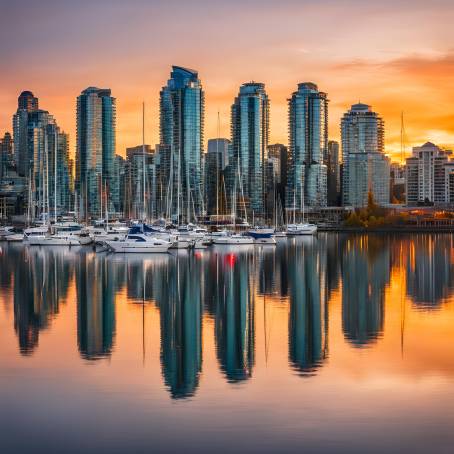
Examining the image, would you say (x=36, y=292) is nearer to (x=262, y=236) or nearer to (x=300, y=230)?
(x=262, y=236)

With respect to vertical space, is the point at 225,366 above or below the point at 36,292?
below

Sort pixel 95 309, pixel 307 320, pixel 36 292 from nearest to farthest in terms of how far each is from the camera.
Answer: pixel 307 320
pixel 95 309
pixel 36 292

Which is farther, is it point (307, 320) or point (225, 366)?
point (307, 320)

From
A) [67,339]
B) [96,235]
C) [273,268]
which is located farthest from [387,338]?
[96,235]

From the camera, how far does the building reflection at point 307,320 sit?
2230 centimetres

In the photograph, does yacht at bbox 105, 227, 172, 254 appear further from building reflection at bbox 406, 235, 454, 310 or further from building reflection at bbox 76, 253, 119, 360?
building reflection at bbox 406, 235, 454, 310

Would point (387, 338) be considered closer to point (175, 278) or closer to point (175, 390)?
point (175, 390)

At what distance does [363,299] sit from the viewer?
3625 cm

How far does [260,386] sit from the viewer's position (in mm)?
19000

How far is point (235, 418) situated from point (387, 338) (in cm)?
1088

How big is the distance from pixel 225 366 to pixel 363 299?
53.0 ft

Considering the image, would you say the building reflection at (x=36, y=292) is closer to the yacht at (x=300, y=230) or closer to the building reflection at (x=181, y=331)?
the building reflection at (x=181, y=331)

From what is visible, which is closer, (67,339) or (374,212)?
(67,339)

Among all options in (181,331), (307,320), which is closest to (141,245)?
(307,320)
